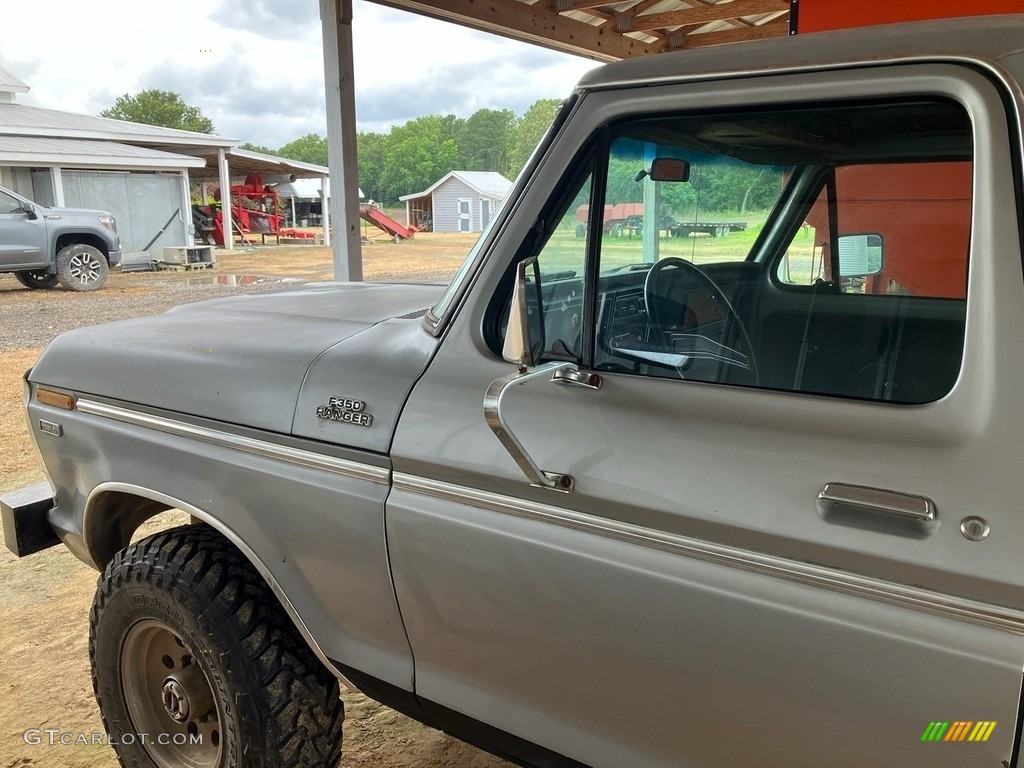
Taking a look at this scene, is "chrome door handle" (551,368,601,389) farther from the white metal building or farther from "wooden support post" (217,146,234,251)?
"wooden support post" (217,146,234,251)

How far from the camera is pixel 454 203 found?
4803 cm

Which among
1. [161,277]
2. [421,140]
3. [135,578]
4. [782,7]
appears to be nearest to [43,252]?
[161,277]

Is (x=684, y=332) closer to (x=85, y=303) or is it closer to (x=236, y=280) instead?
(x=85, y=303)

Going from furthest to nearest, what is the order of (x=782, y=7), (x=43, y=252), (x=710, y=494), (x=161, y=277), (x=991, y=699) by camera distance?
1. (x=161, y=277)
2. (x=43, y=252)
3. (x=782, y=7)
4. (x=710, y=494)
5. (x=991, y=699)

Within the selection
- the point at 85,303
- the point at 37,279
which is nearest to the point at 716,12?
the point at 85,303

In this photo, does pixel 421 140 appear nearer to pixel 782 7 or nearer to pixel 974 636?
pixel 782 7

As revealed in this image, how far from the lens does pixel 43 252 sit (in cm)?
1497

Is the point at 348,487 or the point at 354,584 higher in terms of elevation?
the point at 348,487

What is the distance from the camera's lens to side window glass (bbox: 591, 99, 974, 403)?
138cm

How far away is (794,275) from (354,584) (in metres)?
1.24

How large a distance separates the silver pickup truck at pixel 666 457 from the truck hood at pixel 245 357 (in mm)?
13

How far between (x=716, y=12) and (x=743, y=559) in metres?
6.74

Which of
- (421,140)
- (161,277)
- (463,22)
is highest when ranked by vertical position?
(421,140)

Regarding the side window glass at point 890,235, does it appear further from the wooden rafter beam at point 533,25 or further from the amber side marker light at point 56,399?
the wooden rafter beam at point 533,25
